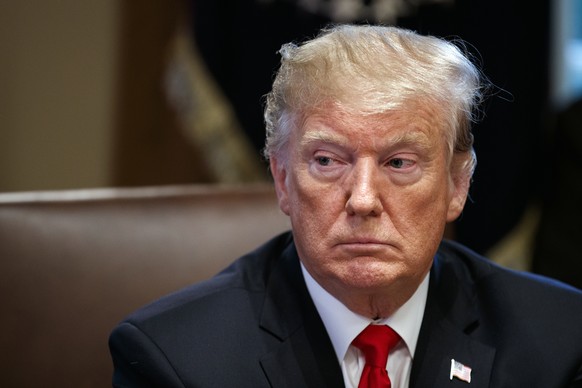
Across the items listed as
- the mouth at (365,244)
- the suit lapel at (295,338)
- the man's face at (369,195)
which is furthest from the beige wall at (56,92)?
the mouth at (365,244)

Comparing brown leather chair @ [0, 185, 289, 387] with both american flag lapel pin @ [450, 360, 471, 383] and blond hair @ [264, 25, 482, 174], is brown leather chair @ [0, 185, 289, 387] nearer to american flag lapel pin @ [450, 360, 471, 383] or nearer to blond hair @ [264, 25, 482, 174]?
blond hair @ [264, 25, 482, 174]

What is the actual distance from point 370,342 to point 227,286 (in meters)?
0.34

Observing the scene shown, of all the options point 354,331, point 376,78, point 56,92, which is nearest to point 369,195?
point 376,78

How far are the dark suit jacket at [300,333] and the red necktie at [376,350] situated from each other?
6cm

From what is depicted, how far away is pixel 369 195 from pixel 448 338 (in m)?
0.44

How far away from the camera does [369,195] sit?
1.85 metres

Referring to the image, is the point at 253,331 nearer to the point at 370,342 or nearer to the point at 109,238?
the point at 370,342

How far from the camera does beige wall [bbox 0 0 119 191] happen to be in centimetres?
421

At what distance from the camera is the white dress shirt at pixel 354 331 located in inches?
79.8

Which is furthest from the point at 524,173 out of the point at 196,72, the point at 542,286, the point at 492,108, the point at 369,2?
the point at 542,286

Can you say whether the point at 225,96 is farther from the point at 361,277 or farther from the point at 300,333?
the point at 361,277

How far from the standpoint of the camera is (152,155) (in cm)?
445

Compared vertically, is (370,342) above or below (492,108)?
below

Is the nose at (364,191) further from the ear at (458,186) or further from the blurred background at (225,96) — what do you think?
the blurred background at (225,96)
